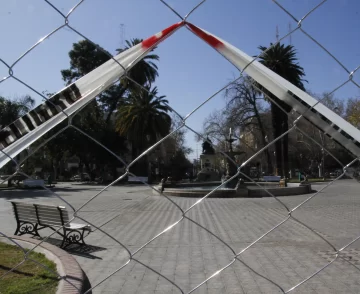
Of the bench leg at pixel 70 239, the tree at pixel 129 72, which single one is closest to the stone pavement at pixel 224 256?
the bench leg at pixel 70 239

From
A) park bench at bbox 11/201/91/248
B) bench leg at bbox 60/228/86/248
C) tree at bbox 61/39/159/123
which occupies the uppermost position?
tree at bbox 61/39/159/123

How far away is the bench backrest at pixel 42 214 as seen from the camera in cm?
668

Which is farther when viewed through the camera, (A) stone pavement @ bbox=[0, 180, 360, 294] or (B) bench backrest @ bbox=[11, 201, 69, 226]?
(B) bench backrest @ bbox=[11, 201, 69, 226]

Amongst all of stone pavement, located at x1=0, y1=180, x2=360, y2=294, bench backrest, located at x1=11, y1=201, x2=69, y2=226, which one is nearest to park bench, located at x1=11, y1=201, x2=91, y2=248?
bench backrest, located at x1=11, y1=201, x2=69, y2=226

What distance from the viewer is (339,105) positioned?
13.8 ft

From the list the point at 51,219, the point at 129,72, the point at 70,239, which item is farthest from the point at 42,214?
the point at 129,72

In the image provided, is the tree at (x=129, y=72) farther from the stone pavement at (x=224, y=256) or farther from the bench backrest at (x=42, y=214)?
the bench backrest at (x=42, y=214)

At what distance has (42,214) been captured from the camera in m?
7.04

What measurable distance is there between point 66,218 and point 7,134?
5.69m

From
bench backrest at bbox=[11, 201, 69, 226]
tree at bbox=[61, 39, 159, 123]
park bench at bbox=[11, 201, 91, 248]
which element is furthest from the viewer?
bench backrest at bbox=[11, 201, 69, 226]

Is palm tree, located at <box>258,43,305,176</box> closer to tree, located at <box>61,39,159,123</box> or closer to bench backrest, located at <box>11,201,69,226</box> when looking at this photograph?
tree, located at <box>61,39,159,123</box>

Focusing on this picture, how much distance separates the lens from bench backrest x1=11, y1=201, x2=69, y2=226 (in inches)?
263

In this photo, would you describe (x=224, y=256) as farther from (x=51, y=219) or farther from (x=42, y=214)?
(x=42, y=214)

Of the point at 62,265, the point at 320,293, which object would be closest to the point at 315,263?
the point at 320,293
